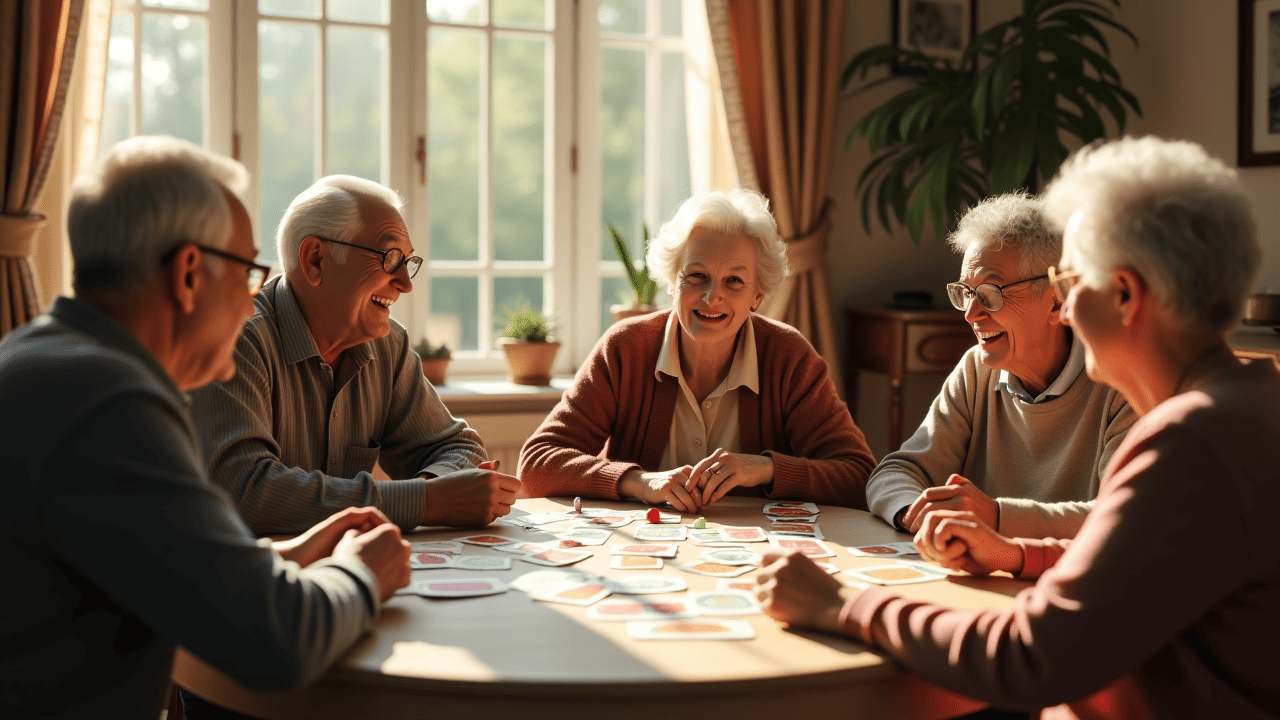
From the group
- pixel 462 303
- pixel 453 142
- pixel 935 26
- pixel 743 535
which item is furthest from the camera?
pixel 935 26

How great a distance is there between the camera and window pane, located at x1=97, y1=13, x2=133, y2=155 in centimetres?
366

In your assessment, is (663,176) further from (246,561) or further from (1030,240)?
(246,561)

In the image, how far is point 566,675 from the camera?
111cm

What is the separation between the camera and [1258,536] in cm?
107

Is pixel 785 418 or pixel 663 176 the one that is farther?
pixel 663 176

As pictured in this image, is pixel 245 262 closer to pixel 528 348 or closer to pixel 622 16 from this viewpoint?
pixel 528 348

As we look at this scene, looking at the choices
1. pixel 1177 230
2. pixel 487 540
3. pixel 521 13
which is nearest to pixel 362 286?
pixel 487 540

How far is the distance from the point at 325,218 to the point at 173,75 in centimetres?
213

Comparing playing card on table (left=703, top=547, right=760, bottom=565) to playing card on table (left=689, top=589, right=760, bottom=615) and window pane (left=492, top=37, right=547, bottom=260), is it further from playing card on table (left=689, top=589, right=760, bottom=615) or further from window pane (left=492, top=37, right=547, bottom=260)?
window pane (left=492, top=37, right=547, bottom=260)

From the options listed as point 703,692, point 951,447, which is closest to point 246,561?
point 703,692

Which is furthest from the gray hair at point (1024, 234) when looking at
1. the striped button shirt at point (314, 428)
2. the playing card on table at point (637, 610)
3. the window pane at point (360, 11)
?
the window pane at point (360, 11)

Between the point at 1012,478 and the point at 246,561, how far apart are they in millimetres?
1522

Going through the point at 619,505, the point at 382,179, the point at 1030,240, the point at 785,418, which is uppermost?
the point at 382,179

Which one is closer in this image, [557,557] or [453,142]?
[557,557]
